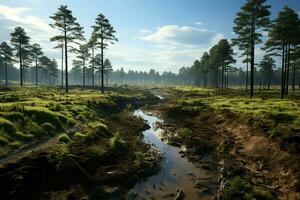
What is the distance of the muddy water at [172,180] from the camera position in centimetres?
1370

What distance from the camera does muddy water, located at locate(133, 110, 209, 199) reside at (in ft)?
44.9

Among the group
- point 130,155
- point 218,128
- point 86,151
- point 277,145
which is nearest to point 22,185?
point 86,151

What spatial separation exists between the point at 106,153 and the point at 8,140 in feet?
20.7

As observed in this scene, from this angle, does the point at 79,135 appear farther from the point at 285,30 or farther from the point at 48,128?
the point at 285,30

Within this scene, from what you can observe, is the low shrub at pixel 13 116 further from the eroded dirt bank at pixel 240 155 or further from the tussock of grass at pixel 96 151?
the eroded dirt bank at pixel 240 155

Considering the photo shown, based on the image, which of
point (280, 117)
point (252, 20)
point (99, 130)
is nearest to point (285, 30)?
point (252, 20)

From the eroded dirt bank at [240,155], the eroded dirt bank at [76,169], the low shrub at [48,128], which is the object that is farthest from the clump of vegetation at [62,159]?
the eroded dirt bank at [240,155]

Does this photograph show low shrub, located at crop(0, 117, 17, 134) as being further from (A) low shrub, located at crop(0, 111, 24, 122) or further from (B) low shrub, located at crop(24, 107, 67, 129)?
(B) low shrub, located at crop(24, 107, 67, 129)

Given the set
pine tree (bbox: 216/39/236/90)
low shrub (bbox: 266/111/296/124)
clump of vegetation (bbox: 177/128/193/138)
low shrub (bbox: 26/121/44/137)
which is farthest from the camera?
pine tree (bbox: 216/39/236/90)

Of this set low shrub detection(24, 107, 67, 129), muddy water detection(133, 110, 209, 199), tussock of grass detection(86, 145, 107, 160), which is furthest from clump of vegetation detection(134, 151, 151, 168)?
low shrub detection(24, 107, 67, 129)

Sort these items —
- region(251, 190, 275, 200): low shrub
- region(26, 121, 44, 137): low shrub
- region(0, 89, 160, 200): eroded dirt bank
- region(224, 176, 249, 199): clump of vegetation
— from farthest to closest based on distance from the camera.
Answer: region(26, 121, 44, 137): low shrub < region(224, 176, 249, 199): clump of vegetation < region(251, 190, 275, 200): low shrub < region(0, 89, 160, 200): eroded dirt bank

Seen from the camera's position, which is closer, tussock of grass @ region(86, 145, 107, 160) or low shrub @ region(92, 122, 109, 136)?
tussock of grass @ region(86, 145, 107, 160)

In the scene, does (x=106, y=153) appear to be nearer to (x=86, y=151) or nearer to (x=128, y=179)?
(x=86, y=151)

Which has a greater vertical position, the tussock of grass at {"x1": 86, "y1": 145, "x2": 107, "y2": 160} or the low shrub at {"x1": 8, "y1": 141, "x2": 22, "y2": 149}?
the low shrub at {"x1": 8, "y1": 141, "x2": 22, "y2": 149}
